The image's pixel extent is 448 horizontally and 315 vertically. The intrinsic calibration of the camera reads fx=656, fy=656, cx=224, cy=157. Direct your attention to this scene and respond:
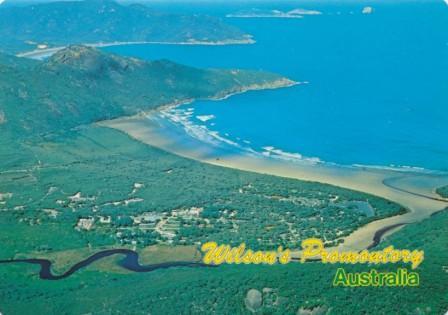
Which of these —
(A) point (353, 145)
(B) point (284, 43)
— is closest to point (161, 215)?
(A) point (353, 145)

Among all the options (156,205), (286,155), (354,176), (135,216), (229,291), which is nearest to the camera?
(229,291)

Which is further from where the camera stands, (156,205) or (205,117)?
(205,117)

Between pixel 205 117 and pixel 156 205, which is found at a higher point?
pixel 205 117

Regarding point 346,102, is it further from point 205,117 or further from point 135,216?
point 135,216

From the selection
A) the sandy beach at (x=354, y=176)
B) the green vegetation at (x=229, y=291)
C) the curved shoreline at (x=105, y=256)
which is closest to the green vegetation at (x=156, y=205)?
the curved shoreline at (x=105, y=256)

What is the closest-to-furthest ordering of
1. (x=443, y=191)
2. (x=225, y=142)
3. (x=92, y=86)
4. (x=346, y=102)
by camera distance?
1. (x=443, y=191)
2. (x=225, y=142)
3. (x=346, y=102)
4. (x=92, y=86)

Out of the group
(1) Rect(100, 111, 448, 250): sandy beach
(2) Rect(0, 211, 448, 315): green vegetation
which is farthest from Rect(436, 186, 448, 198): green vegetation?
(2) Rect(0, 211, 448, 315): green vegetation

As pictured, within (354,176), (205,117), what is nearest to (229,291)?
(354,176)
